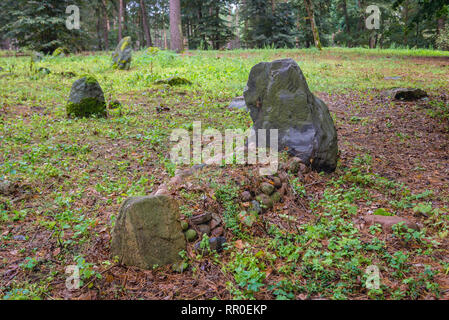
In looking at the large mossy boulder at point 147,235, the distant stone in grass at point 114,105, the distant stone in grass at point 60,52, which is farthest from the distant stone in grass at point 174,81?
the distant stone in grass at point 60,52

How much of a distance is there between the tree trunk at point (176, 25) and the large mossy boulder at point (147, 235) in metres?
16.2

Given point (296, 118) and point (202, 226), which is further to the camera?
point (296, 118)

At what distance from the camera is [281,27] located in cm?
2334

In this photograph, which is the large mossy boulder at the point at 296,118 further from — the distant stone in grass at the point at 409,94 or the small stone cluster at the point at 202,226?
the distant stone in grass at the point at 409,94

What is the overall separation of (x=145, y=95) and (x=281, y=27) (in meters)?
17.1

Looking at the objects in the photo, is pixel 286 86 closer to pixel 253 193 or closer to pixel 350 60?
pixel 253 193

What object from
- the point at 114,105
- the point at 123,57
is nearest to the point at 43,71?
the point at 123,57

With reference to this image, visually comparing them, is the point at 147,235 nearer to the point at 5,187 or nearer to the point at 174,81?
the point at 5,187

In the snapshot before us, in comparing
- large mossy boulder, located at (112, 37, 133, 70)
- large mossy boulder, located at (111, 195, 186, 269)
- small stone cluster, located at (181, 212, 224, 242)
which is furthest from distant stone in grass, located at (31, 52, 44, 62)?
small stone cluster, located at (181, 212, 224, 242)

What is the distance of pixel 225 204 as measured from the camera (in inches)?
151

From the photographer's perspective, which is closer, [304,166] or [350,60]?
[304,166]

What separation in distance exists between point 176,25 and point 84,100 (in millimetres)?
11649
